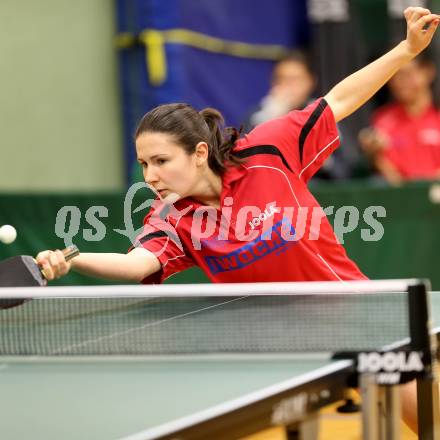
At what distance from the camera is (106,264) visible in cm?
341

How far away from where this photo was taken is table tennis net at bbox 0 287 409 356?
2.89 metres

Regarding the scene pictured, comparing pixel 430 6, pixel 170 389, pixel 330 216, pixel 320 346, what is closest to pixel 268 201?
pixel 320 346

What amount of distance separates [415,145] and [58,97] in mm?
2964

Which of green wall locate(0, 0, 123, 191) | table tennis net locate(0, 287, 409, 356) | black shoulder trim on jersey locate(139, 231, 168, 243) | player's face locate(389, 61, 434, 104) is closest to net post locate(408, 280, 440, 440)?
table tennis net locate(0, 287, 409, 356)

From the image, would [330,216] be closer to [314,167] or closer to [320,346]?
[314,167]

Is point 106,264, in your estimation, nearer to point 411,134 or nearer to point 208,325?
point 208,325

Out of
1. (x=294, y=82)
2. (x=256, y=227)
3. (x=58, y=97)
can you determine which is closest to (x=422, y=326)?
(x=256, y=227)

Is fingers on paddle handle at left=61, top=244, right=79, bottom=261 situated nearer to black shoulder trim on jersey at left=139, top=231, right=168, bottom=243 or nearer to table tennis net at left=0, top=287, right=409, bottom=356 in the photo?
table tennis net at left=0, top=287, right=409, bottom=356

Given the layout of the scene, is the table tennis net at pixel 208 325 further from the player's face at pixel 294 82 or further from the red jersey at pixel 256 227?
the player's face at pixel 294 82

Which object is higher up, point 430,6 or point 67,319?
point 430,6

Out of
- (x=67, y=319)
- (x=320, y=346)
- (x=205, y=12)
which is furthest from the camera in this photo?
(x=205, y=12)

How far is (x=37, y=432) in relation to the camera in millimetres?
2414

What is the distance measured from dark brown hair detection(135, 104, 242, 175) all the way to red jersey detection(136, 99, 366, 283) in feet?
0.15

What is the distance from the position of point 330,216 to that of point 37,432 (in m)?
4.20
